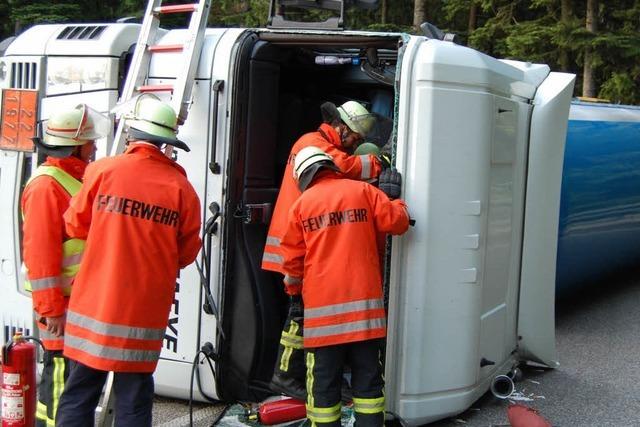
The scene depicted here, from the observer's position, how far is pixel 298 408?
459 centimetres

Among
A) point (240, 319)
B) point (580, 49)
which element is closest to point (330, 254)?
point (240, 319)

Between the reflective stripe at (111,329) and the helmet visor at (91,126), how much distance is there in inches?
41.5

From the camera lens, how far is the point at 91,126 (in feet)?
13.6

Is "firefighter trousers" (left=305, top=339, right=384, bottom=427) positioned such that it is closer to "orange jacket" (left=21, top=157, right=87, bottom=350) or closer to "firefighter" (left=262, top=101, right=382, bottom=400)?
"firefighter" (left=262, top=101, right=382, bottom=400)

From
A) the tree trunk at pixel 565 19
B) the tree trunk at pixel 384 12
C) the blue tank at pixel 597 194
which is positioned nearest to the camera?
the blue tank at pixel 597 194

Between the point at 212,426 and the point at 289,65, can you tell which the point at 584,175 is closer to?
the point at 289,65

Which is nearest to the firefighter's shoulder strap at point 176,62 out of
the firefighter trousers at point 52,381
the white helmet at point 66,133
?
the white helmet at point 66,133

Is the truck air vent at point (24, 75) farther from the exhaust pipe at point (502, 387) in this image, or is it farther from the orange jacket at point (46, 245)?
the exhaust pipe at point (502, 387)

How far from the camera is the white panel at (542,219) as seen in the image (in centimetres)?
529

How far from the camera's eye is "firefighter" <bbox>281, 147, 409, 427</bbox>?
3.99m

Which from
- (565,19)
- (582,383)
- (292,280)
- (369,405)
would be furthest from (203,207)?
(565,19)

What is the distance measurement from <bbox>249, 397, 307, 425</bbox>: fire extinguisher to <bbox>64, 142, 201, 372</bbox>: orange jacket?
1215 mm

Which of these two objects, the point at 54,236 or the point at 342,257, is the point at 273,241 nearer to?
the point at 342,257

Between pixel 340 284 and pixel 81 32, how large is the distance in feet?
8.01
